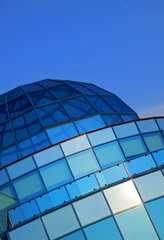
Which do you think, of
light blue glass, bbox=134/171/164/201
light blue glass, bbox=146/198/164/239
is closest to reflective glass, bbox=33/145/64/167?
light blue glass, bbox=134/171/164/201

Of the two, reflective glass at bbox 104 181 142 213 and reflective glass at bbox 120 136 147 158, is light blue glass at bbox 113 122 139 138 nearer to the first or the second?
reflective glass at bbox 120 136 147 158

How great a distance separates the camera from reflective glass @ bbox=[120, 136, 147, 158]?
2092 centimetres

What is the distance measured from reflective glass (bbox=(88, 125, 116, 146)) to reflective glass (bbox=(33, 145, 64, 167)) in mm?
2280

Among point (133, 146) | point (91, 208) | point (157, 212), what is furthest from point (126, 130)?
point (91, 208)

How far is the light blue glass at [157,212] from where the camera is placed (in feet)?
51.7

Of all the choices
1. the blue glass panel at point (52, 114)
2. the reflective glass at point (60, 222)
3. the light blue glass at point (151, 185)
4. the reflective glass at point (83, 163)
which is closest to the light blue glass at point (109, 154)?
the reflective glass at point (83, 163)

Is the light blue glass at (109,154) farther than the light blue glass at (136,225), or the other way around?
the light blue glass at (109,154)

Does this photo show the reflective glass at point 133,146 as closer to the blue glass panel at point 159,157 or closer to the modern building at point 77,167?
the modern building at point 77,167

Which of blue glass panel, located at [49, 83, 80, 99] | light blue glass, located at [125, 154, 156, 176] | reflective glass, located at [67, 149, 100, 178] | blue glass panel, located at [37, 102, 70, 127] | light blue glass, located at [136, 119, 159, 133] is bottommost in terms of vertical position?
light blue glass, located at [125, 154, 156, 176]

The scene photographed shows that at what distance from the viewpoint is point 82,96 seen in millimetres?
28188

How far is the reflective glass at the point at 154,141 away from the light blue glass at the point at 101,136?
273 centimetres

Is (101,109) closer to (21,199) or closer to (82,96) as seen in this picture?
(82,96)

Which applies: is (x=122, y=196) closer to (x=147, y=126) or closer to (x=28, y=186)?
(x=28, y=186)

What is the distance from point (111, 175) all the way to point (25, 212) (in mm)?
4864
